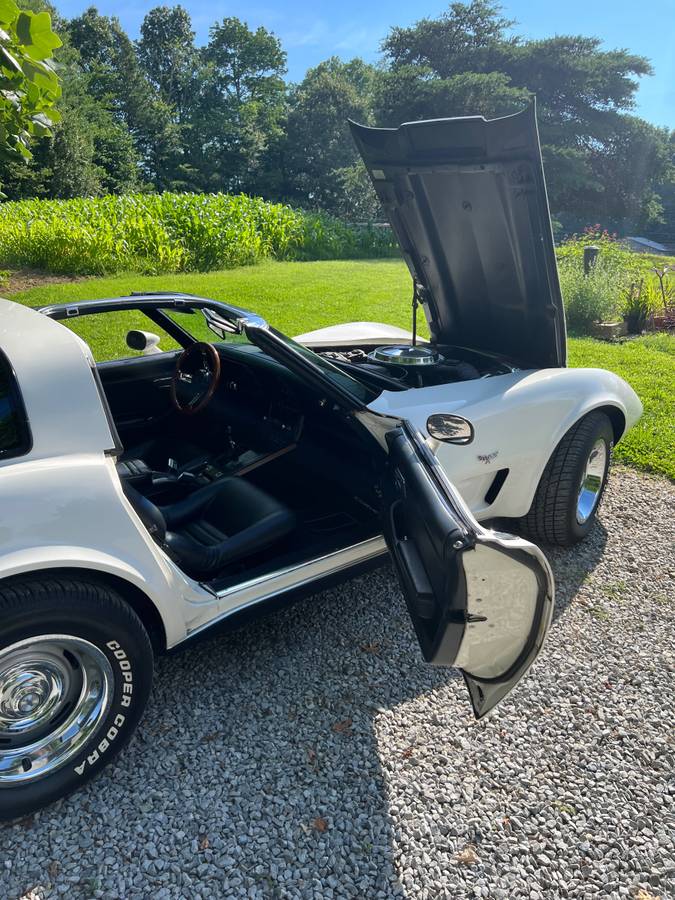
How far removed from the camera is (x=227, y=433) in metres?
3.58

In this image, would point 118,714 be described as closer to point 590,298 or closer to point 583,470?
point 583,470

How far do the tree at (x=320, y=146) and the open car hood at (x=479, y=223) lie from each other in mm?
40097

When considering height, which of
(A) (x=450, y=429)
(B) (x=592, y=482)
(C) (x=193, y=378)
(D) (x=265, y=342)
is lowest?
(B) (x=592, y=482)

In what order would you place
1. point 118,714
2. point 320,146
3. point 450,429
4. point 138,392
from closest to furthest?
point 118,714
point 450,429
point 138,392
point 320,146

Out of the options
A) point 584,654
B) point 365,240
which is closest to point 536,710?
point 584,654

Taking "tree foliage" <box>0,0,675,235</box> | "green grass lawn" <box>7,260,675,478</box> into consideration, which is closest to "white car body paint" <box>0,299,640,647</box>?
"green grass lawn" <box>7,260,675,478</box>

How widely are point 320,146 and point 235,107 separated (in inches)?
374

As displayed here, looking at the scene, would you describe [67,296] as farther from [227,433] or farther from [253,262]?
[227,433]

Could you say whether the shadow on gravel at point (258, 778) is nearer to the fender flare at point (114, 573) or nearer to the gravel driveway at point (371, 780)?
the gravel driveway at point (371, 780)

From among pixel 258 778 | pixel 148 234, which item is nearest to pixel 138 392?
pixel 258 778

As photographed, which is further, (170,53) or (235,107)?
(170,53)

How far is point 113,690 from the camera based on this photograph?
2045 millimetres

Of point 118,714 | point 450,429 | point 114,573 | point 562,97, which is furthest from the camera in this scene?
point 562,97

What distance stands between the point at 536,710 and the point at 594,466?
5.23ft
